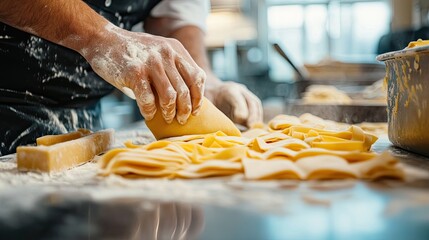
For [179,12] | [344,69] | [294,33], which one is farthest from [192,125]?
[294,33]

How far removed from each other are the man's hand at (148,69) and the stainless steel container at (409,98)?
0.52m

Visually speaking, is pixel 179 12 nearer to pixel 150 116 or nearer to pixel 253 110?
pixel 253 110

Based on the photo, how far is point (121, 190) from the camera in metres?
0.89

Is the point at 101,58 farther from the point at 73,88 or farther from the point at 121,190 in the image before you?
the point at 73,88

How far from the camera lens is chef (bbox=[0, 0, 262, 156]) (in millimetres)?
1197

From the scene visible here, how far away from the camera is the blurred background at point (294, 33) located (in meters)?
6.26

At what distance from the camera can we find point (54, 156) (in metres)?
1.05

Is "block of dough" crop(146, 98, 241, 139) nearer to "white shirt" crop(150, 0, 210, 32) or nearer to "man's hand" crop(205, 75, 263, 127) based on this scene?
"man's hand" crop(205, 75, 263, 127)

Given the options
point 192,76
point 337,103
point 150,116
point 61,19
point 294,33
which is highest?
point 294,33

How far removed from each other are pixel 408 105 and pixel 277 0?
8.91m

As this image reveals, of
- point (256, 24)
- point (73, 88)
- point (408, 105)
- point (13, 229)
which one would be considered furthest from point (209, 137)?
point (256, 24)

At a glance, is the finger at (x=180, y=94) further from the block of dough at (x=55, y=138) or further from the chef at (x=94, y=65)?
the block of dough at (x=55, y=138)

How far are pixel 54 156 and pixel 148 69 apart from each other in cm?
31

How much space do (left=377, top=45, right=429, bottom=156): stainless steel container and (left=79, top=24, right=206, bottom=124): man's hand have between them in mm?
520
